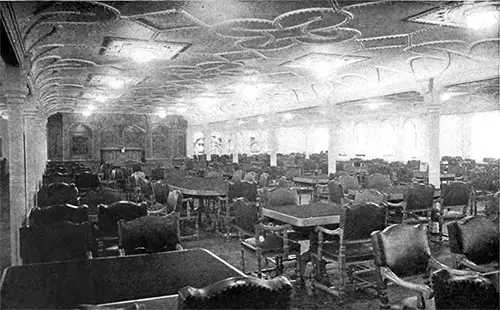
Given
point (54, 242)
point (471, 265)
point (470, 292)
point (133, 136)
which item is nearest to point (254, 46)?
point (54, 242)

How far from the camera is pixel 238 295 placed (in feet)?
5.76

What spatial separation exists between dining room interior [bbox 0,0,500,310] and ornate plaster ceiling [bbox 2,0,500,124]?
4 centimetres

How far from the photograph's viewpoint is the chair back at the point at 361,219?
4.11 meters

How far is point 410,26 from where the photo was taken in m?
5.34

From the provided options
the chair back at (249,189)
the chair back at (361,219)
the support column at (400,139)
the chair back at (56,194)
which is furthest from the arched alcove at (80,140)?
the chair back at (361,219)

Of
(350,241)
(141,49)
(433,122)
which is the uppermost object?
(141,49)

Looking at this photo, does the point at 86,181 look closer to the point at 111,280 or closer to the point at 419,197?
the point at 419,197

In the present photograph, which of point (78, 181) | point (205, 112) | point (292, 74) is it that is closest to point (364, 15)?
point (292, 74)

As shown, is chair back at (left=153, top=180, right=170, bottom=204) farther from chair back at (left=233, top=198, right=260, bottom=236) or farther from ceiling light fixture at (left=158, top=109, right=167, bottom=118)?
ceiling light fixture at (left=158, top=109, right=167, bottom=118)

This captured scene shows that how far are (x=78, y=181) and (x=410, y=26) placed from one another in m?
6.37

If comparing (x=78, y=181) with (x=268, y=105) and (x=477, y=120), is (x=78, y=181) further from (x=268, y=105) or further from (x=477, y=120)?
(x=477, y=120)

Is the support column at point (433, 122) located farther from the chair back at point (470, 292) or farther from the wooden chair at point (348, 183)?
the chair back at point (470, 292)

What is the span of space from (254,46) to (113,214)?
320 centimetres

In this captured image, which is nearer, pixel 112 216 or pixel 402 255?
pixel 402 255
